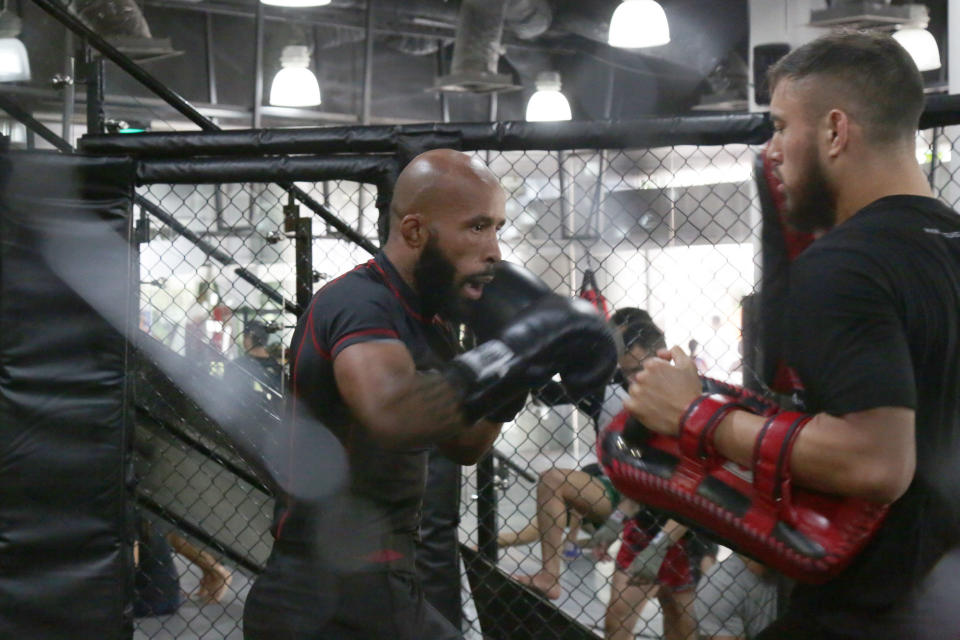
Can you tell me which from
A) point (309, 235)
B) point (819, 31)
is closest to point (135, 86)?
point (819, 31)

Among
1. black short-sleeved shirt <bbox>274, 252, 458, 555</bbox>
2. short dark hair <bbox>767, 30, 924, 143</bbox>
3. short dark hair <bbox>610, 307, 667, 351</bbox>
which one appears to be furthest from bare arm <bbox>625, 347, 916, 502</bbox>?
short dark hair <bbox>610, 307, 667, 351</bbox>

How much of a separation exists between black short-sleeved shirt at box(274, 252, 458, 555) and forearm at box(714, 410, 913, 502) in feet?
2.35

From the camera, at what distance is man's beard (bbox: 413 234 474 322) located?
2172 millimetres

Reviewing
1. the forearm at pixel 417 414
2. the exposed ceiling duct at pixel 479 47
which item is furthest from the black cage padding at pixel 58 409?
the exposed ceiling duct at pixel 479 47

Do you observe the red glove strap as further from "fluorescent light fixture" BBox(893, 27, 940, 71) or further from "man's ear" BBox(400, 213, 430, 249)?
"fluorescent light fixture" BBox(893, 27, 940, 71)

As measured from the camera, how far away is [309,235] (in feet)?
10.7

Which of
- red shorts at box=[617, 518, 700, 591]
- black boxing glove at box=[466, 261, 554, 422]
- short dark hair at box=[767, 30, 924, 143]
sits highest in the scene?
short dark hair at box=[767, 30, 924, 143]

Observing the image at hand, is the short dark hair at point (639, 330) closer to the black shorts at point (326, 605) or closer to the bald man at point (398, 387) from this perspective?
the bald man at point (398, 387)

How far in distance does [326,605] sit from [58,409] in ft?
4.41

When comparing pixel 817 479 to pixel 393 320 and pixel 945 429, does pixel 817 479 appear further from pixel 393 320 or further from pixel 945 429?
pixel 393 320

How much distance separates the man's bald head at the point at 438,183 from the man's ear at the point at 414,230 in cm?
1

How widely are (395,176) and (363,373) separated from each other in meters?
1.16

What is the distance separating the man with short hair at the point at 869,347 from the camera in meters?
1.45

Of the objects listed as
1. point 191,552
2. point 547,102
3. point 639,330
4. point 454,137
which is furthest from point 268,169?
point 547,102
